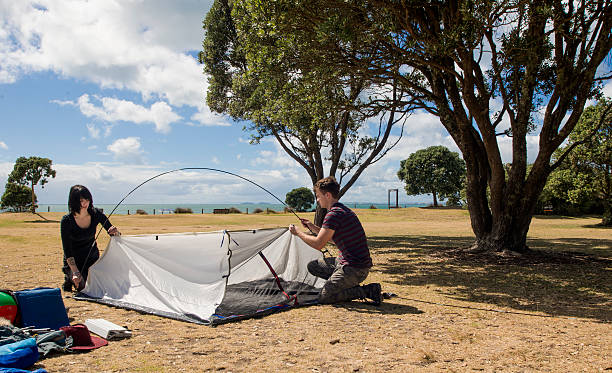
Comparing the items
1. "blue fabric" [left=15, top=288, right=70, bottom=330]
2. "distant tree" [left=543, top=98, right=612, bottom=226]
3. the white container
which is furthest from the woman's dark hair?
"distant tree" [left=543, top=98, right=612, bottom=226]

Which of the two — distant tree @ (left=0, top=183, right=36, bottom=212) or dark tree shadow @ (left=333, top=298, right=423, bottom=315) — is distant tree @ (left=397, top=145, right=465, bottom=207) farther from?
dark tree shadow @ (left=333, top=298, right=423, bottom=315)

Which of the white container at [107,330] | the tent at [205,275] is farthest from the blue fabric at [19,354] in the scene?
the tent at [205,275]

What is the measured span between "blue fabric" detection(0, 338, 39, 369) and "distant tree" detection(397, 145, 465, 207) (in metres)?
54.7

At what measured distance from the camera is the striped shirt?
5.83 m

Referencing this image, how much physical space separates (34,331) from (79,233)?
107 inches

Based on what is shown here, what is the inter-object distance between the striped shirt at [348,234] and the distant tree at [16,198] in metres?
41.9

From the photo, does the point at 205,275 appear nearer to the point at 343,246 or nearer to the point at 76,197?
the point at 343,246

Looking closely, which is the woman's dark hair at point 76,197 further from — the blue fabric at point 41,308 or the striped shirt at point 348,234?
the striped shirt at point 348,234

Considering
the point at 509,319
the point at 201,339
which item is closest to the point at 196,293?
the point at 201,339

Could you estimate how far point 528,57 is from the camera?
955 centimetres

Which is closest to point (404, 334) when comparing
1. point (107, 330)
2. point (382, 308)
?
point (382, 308)

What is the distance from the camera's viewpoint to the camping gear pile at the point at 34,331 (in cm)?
344

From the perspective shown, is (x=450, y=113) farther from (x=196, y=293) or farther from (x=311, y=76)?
(x=196, y=293)

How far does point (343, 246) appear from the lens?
596cm
